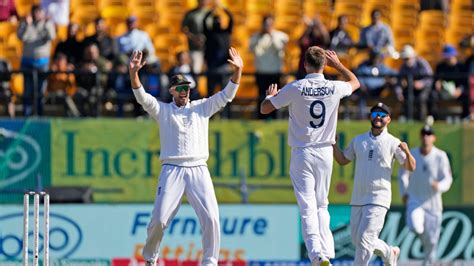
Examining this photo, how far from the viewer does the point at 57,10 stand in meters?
24.4

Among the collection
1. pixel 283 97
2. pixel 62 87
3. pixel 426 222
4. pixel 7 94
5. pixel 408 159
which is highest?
pixel 62 87

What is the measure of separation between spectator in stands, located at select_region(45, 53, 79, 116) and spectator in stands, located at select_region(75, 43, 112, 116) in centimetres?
14

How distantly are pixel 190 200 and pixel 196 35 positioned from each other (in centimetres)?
816

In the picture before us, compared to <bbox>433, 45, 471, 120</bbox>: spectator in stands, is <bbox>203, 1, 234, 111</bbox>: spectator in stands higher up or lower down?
higher up

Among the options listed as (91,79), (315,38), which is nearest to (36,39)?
(91,79)

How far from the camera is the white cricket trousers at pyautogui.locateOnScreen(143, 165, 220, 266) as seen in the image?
1533 centimetres

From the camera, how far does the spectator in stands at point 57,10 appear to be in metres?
24.4

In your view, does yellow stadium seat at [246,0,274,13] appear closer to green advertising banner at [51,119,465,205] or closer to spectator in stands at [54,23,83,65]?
green advertising banner at [51,119,465,205]

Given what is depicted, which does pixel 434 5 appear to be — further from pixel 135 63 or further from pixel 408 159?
pixel 135 63

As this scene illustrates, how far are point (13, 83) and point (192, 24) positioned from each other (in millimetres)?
2978

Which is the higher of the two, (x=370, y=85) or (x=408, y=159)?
(x=370, y=85)

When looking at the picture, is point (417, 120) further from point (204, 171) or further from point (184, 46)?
point (204, 171)

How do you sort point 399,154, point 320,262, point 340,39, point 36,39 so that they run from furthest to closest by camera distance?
point 340,39
point 36,39
point 399,154
point 320,262

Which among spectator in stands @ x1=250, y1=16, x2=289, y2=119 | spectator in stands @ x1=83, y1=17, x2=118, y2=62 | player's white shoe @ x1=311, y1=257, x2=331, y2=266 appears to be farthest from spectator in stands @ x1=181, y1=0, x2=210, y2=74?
player's white shoe @ x1=311, y1=257, x2=331, y2=266
